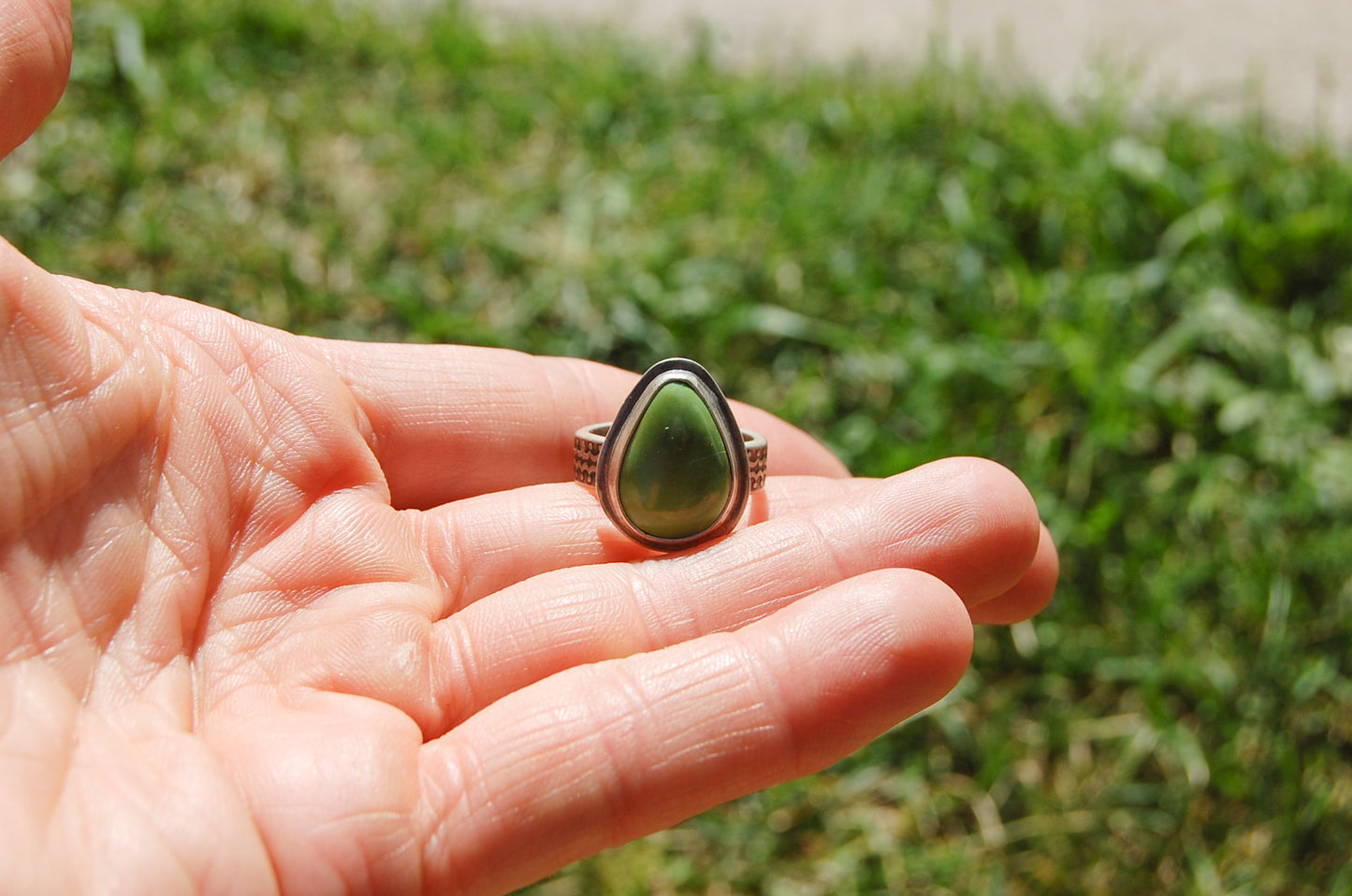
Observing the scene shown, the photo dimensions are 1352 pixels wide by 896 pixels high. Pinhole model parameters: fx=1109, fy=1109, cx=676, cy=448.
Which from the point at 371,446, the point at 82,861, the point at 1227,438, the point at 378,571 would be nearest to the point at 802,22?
the point at 1227,438

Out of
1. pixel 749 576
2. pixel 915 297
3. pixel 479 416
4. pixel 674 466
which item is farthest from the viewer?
pixel 915 297

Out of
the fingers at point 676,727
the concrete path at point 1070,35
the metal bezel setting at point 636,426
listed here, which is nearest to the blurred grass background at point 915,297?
the concrete path at point 1070,35

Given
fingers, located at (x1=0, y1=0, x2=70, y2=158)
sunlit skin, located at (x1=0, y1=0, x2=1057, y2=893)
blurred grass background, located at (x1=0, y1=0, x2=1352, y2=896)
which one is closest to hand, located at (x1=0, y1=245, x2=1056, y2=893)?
sunlit skin, located at (x1=0, y1=0, x2=1057, y2=893)

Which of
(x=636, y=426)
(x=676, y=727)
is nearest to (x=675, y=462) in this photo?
(x=636, y=426)

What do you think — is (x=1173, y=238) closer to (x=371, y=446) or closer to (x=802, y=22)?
(x=802, y=22)

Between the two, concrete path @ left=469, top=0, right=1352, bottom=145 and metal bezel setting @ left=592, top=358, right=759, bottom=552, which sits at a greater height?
concrete path @ left=469, top=0, right=1352, bottom=145

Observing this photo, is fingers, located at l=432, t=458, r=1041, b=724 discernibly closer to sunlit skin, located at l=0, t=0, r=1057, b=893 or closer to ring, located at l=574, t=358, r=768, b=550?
sunlit skin, located at l=0, t=0, r=1057, b=893

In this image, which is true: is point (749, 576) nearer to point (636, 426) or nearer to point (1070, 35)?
point (636, 426)
